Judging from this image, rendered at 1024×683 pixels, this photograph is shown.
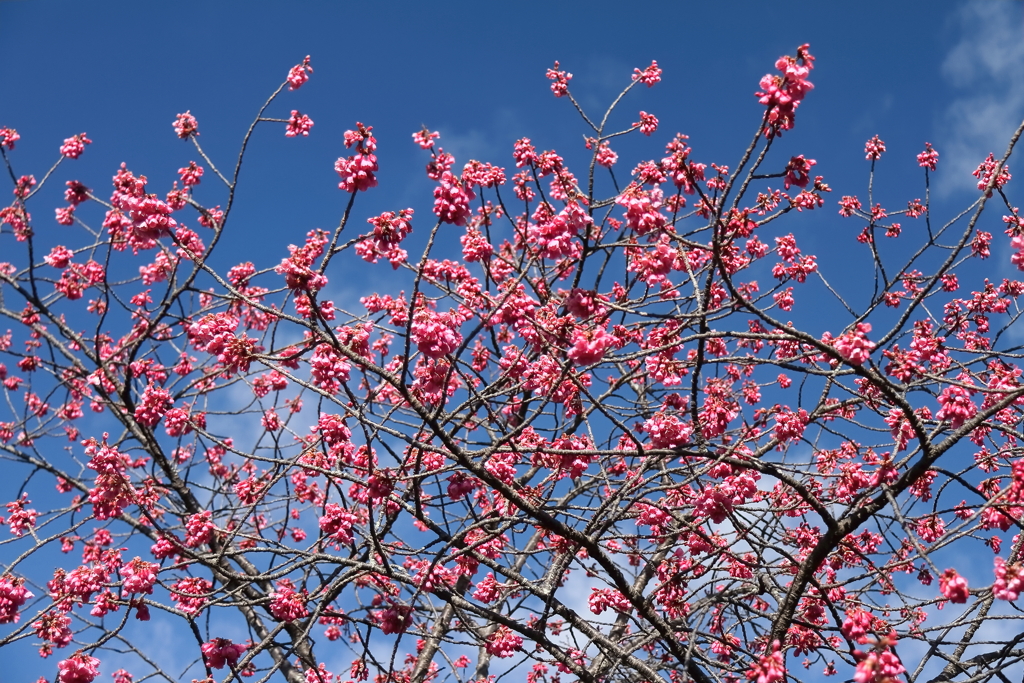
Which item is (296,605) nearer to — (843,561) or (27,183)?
(27,183)

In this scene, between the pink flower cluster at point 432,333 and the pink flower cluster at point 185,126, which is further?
the pink flower cluster at point 185,126

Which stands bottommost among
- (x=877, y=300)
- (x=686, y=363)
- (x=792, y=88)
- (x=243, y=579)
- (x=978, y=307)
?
Answer: (x=243, y=579)

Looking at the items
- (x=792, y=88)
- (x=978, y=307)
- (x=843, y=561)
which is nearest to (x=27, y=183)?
(x=792, y=88)

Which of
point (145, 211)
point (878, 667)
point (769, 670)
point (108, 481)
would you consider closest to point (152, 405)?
point (108, 481)

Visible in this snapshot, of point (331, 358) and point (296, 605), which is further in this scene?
point (296, 605)

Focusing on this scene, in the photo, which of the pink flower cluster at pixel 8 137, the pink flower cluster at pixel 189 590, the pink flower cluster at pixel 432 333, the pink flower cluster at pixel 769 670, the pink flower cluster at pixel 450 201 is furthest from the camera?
the pink flower cluster at pixel 8 137

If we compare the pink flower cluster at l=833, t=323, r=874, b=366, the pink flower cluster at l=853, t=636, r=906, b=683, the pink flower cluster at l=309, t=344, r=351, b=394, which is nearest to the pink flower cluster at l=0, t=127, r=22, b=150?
the pink flower cluster at l=309, t=344, r=351, b=394

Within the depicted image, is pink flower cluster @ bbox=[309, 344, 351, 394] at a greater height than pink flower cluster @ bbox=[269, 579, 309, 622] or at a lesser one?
greater

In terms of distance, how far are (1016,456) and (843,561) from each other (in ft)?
8.24

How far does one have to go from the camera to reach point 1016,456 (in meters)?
6.42

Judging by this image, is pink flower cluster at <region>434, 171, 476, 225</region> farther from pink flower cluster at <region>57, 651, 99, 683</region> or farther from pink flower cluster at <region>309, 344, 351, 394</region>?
pink flower cluster at <region>57, 651, 99, 683</region>

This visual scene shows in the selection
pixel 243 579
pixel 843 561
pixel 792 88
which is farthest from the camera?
pixel 843 561

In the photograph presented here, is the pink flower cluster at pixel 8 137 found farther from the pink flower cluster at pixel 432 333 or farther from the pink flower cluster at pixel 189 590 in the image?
the pink flower cluster at pixel 432 333

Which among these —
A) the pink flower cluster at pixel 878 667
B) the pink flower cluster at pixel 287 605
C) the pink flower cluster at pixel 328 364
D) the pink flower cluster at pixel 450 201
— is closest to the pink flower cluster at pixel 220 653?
the pink flower cluster at pixel 287 605
